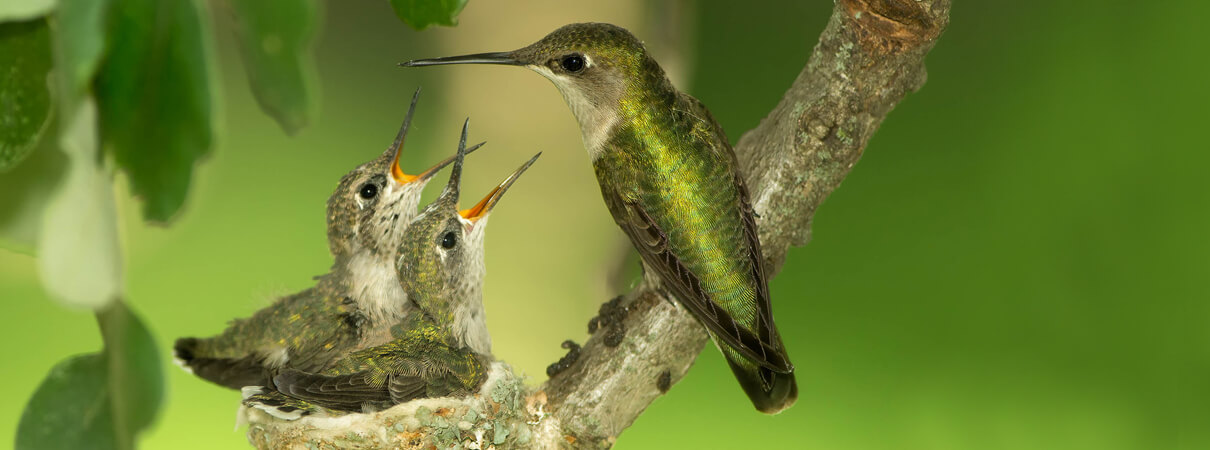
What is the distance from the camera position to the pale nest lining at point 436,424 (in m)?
1.17

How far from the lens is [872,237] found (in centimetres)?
193

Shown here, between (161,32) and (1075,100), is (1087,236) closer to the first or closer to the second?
(1075,100)

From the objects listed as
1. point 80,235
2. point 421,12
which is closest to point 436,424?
point 421,12

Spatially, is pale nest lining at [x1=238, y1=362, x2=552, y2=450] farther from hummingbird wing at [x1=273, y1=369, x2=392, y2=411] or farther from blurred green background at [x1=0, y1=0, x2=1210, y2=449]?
blurred green background at [x1=0, y1=0, x2=1210, y2=449]

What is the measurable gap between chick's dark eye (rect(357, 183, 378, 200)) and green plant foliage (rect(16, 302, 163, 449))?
76 centimetres

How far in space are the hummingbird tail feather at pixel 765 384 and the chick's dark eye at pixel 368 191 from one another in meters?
0.59

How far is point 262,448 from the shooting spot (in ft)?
4.10

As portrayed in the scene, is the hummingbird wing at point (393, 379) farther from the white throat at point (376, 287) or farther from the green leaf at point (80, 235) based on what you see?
the green leaf at point (80, 235)

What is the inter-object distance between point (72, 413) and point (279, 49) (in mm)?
247

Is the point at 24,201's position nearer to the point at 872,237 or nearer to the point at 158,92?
the point at 158,92

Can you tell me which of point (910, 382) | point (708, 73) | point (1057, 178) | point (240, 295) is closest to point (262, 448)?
point (240, 295)

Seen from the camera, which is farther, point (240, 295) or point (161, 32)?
point (240, 295)

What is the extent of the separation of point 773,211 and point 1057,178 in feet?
3.38

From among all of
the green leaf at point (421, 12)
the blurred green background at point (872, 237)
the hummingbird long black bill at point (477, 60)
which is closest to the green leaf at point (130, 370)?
the green leaf at point (421, 12)
